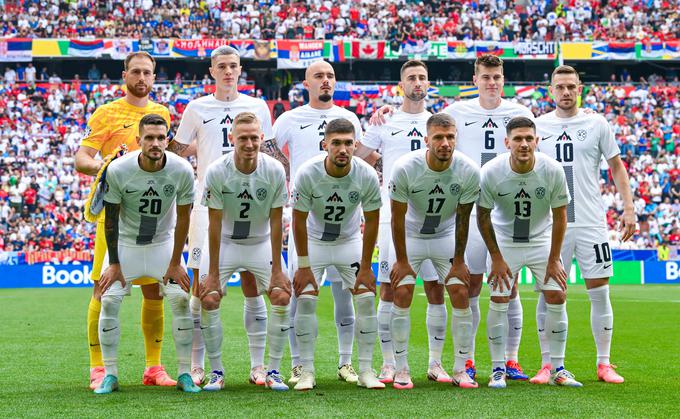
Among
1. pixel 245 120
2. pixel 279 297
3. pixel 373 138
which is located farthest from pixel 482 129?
pixel 279 297

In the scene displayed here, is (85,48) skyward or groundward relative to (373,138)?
skyward

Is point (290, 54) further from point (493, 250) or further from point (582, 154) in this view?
point (493, 250)

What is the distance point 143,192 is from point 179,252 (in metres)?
0.56

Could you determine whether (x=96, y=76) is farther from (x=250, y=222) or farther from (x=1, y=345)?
(x=250, y=222)

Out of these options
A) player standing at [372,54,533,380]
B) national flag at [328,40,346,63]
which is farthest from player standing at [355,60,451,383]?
national flag at [328,40,346,63]

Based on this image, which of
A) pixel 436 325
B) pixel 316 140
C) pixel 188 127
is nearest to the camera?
pixel 436 325

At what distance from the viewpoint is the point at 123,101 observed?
27.8 ft

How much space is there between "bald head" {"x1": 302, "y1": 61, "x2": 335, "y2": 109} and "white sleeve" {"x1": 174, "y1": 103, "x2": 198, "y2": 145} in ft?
3.69

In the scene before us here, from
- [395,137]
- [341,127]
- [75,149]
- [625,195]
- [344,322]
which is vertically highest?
[341,127]

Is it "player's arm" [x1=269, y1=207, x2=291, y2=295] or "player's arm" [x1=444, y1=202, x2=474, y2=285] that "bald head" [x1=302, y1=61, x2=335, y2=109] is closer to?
"player's arm" [x1=269, y1=207, x2=291, y2=295]

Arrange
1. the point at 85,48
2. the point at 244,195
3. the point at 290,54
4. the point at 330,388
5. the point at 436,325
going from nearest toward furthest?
the point at 244,195, the point at 330,388, the point at 436,325, the point at 85,48, the point at 290,54

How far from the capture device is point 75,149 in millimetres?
33562

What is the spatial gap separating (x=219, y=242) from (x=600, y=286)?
3354 mm

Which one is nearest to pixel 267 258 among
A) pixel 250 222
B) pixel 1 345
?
pixel 250 222
